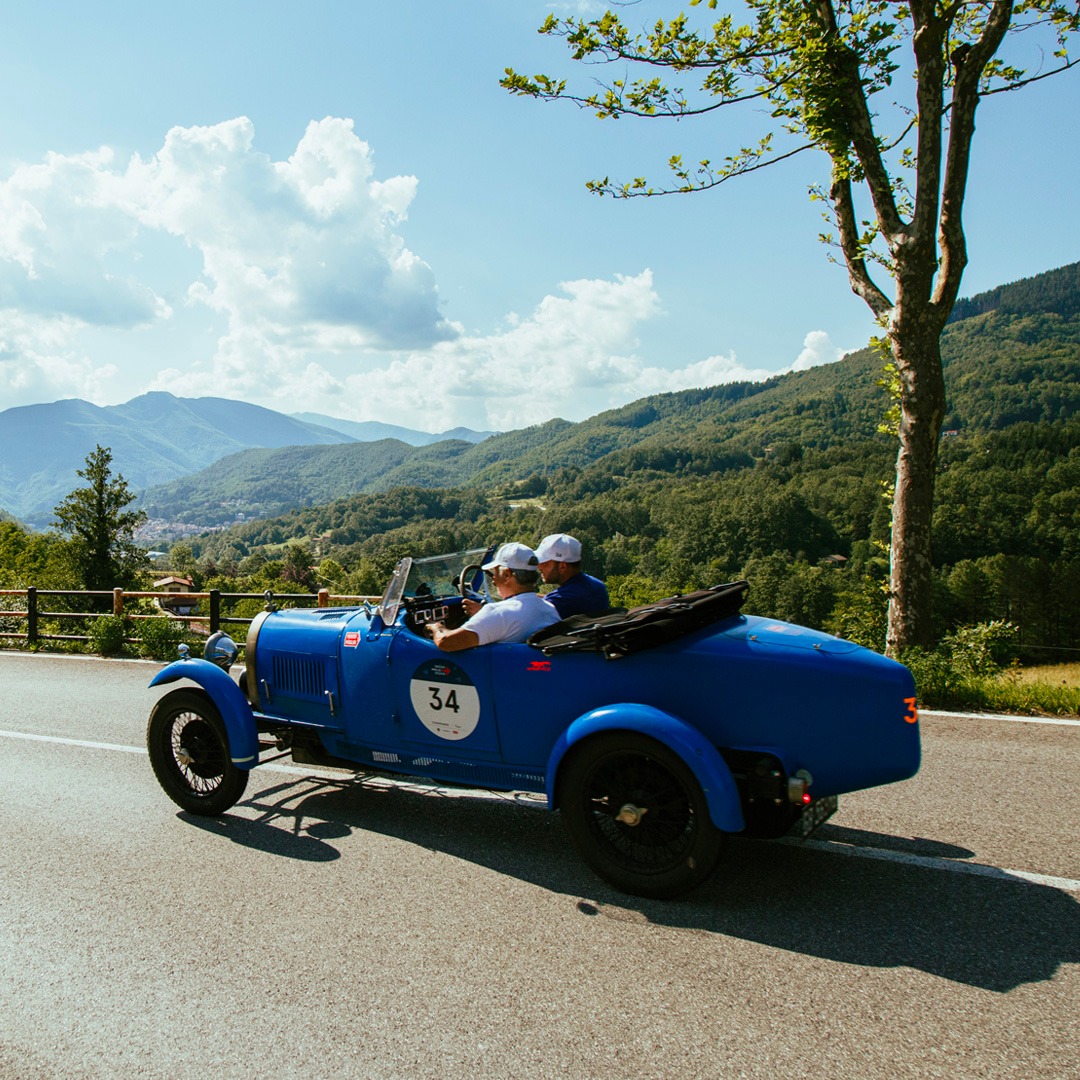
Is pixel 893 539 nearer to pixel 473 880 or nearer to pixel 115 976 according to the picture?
pixel 473 880

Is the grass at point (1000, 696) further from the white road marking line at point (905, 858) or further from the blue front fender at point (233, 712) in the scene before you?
the blue front fender at point (233, 712)

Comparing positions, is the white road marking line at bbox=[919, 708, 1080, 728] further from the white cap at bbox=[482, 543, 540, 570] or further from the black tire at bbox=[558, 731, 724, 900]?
the white cap at bbox=[482, 543, 540, 570]

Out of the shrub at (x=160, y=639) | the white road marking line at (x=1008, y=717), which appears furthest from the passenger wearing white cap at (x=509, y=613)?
the shrub at (x=160, y=639)

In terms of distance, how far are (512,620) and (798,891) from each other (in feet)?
6.10

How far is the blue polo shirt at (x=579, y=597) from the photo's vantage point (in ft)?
14.9

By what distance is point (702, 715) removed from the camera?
11.9ft

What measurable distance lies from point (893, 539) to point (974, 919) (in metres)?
6.39

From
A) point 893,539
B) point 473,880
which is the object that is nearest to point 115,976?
point 473,880

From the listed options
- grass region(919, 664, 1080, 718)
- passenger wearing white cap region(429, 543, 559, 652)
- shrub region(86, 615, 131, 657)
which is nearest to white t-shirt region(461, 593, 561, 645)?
passenger wearing white cap region(429, 543, 559, 652)

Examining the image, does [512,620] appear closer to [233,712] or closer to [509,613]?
[509,613]

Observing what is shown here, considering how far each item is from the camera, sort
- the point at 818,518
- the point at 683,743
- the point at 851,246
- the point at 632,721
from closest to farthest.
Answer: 1. the point at 683,743
2. the point at 632,721
3. the point at 851,246
4. the point at 818,518

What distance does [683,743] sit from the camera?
11.2ft

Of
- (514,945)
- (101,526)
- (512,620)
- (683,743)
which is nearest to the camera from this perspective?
(514,945)

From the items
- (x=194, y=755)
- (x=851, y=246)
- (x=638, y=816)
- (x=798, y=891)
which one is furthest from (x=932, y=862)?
(x=851, y=246)
